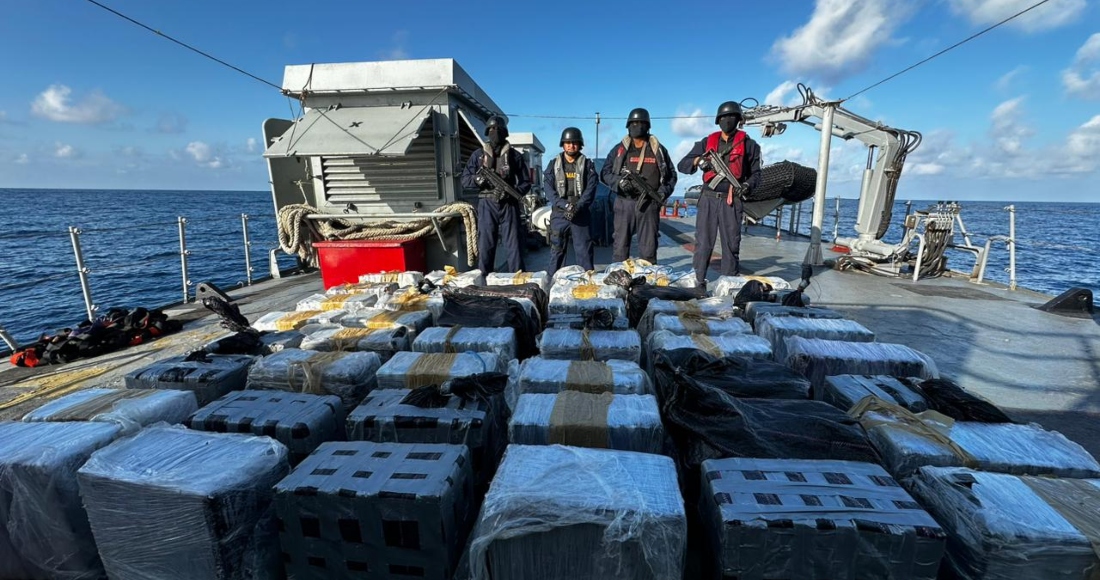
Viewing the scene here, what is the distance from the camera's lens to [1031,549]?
127cm

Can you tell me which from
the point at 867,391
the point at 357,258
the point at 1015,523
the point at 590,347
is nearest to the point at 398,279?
the point at 357,258

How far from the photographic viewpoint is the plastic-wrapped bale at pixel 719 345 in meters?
2.60

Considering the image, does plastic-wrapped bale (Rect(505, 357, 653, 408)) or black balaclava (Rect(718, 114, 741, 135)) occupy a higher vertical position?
black balaclava (Rect(718, 114, 741, 135))

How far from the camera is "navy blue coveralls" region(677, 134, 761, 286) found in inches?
215

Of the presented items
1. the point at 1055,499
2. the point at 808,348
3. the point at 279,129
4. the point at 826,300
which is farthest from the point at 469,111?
the point at 1055,499

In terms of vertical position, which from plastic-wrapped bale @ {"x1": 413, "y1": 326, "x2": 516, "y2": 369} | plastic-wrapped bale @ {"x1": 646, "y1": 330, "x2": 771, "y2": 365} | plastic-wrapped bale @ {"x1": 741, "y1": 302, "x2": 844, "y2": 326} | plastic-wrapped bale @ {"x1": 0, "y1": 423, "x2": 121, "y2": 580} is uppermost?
plastic-wrapped bale @ {"x1": 741, "y1": 302, "x2": 844, "y2": 326}

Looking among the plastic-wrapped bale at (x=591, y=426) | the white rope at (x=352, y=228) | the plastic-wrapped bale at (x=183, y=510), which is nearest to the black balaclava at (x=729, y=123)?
the white rope at (x=352, y=228)

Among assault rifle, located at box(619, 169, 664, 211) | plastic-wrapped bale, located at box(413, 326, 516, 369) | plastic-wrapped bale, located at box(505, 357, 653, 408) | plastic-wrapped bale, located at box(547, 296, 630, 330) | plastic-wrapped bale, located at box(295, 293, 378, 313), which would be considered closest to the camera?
plastic-wrapped bale, located at box(505, 357, 653, 408)

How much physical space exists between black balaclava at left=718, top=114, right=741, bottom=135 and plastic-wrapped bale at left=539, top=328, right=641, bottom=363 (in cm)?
386

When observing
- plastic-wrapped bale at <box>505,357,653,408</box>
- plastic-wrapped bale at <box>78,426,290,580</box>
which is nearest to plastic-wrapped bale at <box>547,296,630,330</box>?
plastic-wrapped bale at <box>505,357,653,408</box>

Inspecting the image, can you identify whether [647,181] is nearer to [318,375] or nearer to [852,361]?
[852,361]

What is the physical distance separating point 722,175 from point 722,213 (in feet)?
1.49

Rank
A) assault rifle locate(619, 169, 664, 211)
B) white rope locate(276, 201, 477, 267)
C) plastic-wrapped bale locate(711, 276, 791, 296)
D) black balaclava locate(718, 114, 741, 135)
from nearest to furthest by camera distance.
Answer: plastic-wrapped bale locate(711, 276, 791, 296), black balaclava locate(718, 114, 741, 135), assault rifle locate(619, 169, 664, 211), white rope locate(276, 201, 477, 267)

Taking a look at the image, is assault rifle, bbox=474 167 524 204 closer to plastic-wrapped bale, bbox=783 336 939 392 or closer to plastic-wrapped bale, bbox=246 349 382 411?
plastic-wrapped bale, bbox=246 349 382 411
